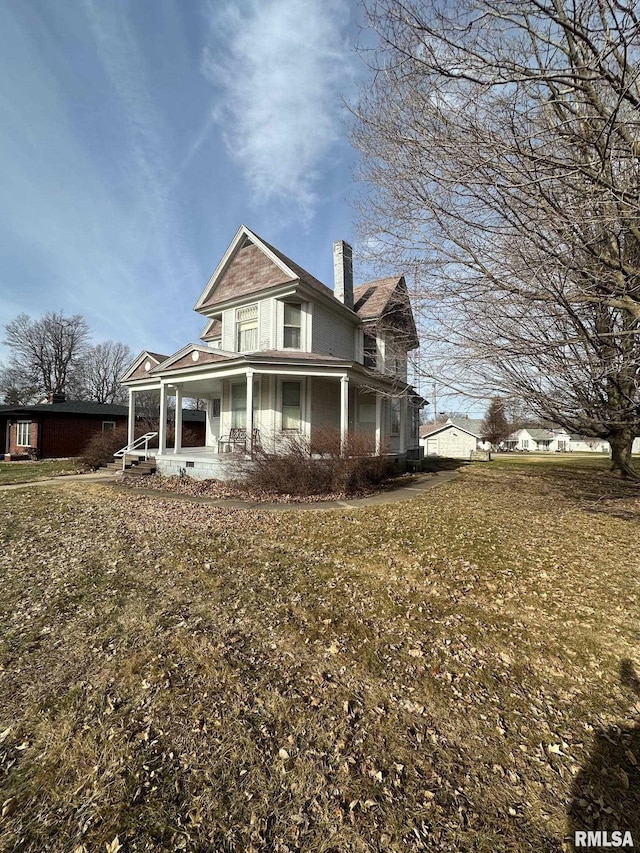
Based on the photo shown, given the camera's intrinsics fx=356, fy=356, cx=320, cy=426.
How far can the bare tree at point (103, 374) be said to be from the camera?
157 ft

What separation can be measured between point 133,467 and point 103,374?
144 feet

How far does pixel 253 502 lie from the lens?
915 cm

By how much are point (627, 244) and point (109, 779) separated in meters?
8.28

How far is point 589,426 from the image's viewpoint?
741 cm

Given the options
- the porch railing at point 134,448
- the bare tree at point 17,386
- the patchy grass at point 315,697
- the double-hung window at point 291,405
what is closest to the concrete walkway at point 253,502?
the porch railing at point 134,448

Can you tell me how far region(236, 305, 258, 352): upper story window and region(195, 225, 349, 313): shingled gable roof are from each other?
62 centimetres

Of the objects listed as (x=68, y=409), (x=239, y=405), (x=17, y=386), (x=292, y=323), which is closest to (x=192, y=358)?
(x=239, y=405)

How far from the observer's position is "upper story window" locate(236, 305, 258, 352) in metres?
14.0

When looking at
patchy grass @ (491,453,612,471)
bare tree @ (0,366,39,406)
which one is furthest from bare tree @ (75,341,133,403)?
patchy grass @ (491,453,612,471)

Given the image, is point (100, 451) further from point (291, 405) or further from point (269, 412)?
point (291, 405)

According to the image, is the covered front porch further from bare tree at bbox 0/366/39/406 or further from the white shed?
bare tree at bbox 0/366/39/406

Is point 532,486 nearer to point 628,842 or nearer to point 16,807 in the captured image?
point 628,842

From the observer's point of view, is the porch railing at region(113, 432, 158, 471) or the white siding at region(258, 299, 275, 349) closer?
the white siding at region(258, 299, 275, 349)

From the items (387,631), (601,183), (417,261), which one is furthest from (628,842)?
(417,261)
